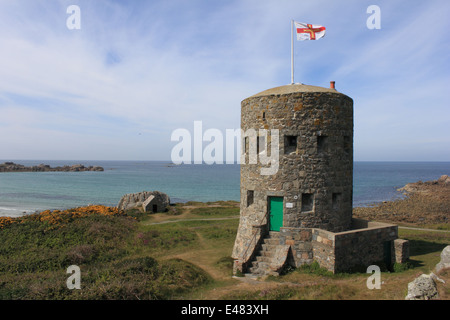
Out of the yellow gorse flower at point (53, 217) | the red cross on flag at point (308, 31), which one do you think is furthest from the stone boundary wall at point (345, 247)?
the yellow gorse flower at point (53, 217)

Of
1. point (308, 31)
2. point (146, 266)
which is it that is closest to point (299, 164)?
point (308, 31)

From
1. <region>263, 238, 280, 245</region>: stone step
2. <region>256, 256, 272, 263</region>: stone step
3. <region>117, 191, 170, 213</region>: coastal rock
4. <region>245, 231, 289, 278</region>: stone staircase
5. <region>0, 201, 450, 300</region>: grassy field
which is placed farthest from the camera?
<region>117, 191, 170, 213</region>: coastal rock

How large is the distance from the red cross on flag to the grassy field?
12196 millimetres

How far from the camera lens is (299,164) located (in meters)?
14.3

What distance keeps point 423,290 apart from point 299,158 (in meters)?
7.62

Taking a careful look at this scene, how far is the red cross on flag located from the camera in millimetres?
15227

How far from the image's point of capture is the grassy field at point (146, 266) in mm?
9828

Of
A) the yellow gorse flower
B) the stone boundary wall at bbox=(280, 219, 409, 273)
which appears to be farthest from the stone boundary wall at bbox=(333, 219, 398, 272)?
the yellow gorse flower

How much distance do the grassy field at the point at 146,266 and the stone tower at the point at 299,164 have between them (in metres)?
2.27

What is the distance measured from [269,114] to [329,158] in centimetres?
394

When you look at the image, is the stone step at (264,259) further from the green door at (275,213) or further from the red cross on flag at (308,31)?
the red cross on flag at (308,31)

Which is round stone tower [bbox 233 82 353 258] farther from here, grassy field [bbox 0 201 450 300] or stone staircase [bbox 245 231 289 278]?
grassy field [bbox 0 201 450 300]
